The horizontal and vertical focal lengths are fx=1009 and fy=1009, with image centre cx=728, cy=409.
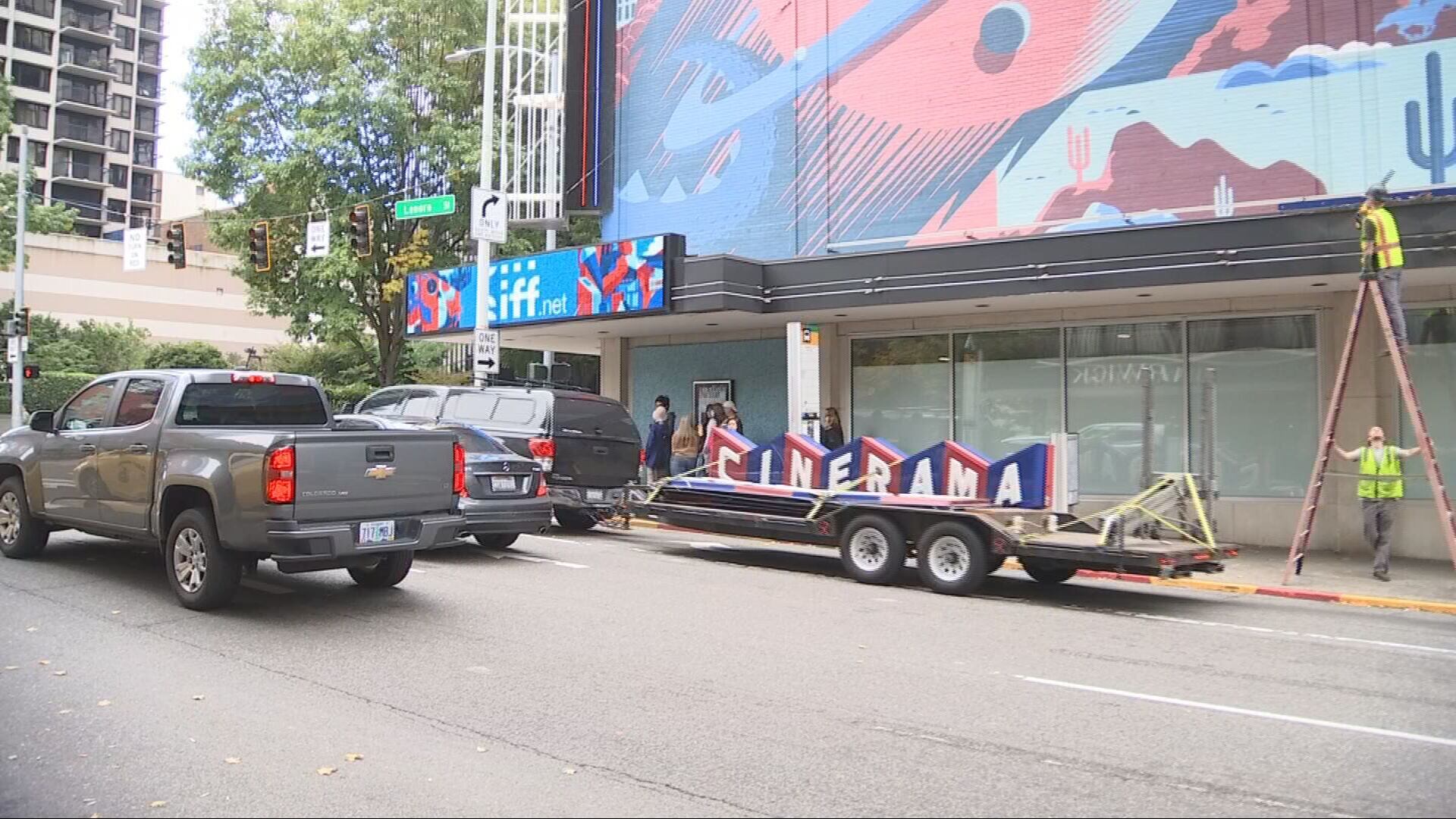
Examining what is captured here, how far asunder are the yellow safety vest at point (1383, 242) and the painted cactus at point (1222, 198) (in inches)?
134

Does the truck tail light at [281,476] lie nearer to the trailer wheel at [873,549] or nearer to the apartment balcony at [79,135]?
the trailer wheel at [873,549]

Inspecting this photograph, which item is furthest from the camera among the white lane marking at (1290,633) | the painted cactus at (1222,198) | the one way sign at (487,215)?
the one way sign at (487,215)

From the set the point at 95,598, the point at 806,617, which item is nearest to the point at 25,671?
the point at 95,598

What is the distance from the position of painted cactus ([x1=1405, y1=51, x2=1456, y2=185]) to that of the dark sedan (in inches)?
491

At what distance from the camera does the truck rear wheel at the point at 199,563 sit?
303 inches

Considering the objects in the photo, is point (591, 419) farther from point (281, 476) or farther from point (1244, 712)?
point (1244, 712)

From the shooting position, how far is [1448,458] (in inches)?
540

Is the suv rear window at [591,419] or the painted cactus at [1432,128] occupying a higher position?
the painted cactus at [1432,128]

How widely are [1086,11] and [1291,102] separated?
3.44m

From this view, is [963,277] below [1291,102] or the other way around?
below

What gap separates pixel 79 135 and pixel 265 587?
3266 inches

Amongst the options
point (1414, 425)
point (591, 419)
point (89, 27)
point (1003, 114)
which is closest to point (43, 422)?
point (591, 419)

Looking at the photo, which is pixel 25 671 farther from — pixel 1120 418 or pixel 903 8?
pixel 903 8

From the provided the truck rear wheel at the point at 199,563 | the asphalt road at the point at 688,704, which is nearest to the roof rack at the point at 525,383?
the asphalt road at the point at 688,704
